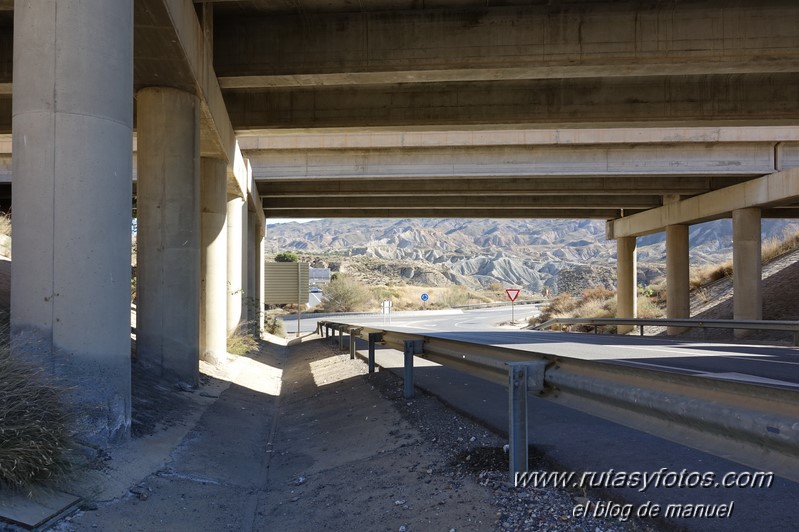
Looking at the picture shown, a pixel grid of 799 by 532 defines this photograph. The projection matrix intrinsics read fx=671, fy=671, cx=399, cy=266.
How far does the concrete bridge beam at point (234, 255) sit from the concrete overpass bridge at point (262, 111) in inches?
3.4

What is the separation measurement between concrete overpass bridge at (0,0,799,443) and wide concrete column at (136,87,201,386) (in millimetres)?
33

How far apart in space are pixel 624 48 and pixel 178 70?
25.2 feet

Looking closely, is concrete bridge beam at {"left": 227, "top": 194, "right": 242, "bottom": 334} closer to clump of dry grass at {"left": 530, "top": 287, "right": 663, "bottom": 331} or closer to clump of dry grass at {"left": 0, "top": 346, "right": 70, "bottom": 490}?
clump of dry grass at {"left": 0, "top": 346, "right": 70, "bottom": 490}

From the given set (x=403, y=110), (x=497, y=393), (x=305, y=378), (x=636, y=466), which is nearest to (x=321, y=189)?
(x=403, y=110)

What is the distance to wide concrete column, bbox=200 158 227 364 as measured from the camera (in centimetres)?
1498

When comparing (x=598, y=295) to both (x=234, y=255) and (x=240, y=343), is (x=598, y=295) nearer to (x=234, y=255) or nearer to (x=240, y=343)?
(x=234, y=255)

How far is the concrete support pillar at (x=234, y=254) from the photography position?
70.6 ft

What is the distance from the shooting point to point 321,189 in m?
27.5

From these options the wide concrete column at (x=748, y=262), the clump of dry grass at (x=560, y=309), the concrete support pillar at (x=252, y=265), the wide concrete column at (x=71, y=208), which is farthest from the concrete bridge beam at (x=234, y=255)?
the clump of dry grass at (x=560, y=309)

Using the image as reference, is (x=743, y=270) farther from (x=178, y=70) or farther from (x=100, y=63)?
(x=100, y=63)

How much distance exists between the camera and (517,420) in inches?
185

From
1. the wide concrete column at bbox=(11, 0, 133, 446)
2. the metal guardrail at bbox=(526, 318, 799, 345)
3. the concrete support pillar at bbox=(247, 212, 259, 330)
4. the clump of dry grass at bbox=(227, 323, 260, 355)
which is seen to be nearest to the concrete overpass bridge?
the wide concrete column at bbox=(11, 0, 133, 446)

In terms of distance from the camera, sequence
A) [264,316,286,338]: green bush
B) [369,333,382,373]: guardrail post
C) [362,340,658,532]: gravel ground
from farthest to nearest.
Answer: [264,316,286,338]: green bush
[369,333,382,373]: guardrail post
[362,340,658,532]: gravel ground

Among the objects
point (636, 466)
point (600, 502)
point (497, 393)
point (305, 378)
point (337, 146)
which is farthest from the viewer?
point (337, 146)
